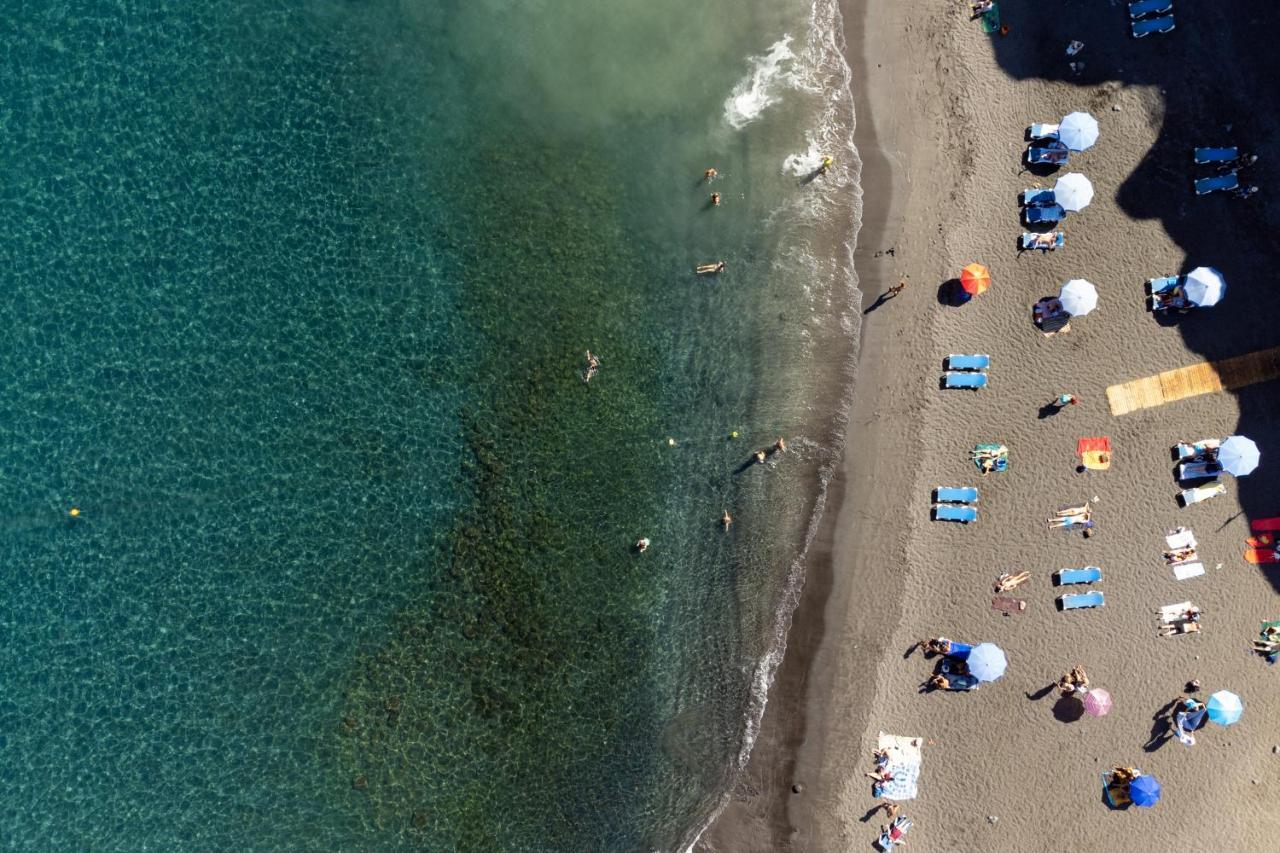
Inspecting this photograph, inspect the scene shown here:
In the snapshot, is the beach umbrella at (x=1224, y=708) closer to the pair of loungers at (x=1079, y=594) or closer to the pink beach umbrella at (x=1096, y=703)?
the pink beach umbrella at (x=1096, y=703)

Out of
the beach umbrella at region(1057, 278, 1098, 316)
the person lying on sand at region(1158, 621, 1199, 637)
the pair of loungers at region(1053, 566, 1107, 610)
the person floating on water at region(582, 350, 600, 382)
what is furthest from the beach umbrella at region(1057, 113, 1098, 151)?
the person floating on water at region(582, 350, 600, 382)

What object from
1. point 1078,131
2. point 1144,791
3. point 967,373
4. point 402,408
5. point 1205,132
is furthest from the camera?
point 402,408

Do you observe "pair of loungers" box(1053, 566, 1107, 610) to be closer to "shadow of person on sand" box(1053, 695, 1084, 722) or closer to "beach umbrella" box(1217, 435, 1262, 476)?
"shadow of person on sand" box(1053, 695, 1084, 722)

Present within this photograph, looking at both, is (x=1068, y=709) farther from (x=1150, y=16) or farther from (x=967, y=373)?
(x=1150, y=16)

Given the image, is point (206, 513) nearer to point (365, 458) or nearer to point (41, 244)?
point (365, 458)

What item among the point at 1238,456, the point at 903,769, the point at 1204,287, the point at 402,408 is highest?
the point at 1204,287

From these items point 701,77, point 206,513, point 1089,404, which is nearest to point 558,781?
point 206,513

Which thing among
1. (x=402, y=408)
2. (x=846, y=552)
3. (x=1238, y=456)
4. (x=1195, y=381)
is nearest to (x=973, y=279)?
(x=1195, y=381)
